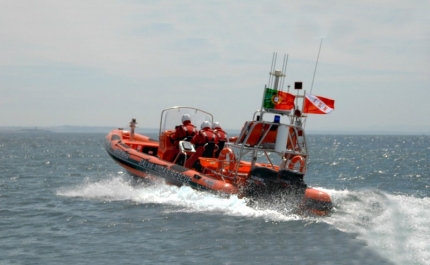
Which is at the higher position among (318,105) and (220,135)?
(318,105)

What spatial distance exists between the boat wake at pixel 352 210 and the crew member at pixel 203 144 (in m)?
0.80

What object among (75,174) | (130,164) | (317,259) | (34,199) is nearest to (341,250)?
(317,259)

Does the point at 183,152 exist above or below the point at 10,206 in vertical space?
above

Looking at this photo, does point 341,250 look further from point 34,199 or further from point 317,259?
point 34,199

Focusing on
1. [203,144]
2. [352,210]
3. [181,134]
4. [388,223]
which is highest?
[181,134]

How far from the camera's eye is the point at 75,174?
2105 cm

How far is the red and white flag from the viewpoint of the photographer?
1027 cm

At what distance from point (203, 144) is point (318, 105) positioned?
3258 millimetres

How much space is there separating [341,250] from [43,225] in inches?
192

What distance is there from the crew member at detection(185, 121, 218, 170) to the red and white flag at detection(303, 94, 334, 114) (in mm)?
2902

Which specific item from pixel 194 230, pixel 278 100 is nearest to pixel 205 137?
pixel 278 100

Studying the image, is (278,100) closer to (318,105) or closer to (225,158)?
(318,105)

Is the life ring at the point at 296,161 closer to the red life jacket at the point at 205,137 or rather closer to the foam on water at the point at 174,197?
the foam on water at the point at 174,197

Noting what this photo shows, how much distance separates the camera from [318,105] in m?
10.4
